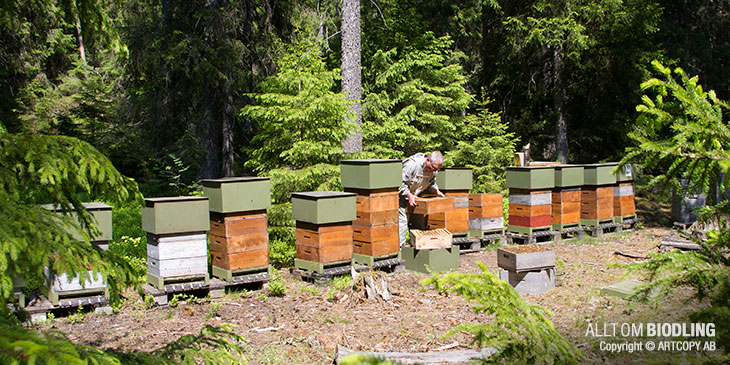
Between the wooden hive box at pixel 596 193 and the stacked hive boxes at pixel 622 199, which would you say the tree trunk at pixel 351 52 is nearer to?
the wooden hive box at pixel 596 193

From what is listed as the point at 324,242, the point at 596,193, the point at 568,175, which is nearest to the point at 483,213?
the point at 568,175

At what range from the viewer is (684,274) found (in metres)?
1.92

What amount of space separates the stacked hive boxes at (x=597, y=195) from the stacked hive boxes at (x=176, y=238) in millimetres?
7418

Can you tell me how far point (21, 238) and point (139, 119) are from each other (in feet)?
54.2

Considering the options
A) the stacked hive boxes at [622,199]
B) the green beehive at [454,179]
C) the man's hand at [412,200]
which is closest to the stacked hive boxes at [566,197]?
the stacked hive boxes at [622,199]

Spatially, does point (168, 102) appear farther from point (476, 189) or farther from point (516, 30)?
point (516, 30)

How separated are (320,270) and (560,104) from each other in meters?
12.3

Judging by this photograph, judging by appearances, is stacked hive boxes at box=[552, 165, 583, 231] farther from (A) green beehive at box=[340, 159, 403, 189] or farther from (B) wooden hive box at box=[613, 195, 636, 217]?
(A) green beehive at box=[340, 159, 403, 189]

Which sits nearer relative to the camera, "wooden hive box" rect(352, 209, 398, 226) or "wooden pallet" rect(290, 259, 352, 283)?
"wooden pallet" rect(290, 259, 352, 283)

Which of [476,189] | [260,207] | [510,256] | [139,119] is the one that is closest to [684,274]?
[510,256]

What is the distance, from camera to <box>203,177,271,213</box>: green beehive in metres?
6.43

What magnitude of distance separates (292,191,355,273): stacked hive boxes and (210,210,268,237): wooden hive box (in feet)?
1.88

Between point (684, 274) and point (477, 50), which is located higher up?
point (477, 50)

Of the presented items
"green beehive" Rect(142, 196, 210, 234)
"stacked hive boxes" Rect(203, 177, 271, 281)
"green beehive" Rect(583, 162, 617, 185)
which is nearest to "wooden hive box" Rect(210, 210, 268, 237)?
"stacked hive boxes" Rect(203, 177, 271, 281)
